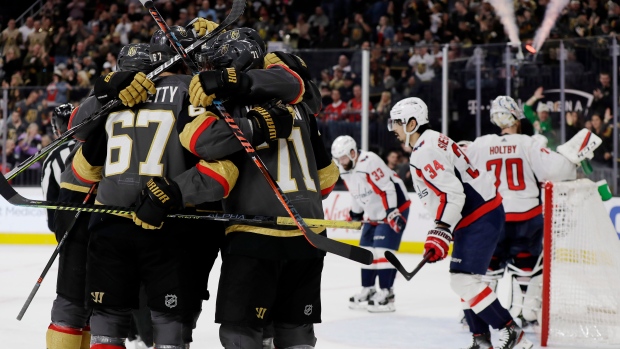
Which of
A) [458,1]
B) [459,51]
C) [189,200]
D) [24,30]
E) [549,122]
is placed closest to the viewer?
[189,200]

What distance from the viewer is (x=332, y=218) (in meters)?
8.80

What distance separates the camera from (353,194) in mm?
6055

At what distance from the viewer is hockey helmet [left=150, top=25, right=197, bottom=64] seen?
114 inches

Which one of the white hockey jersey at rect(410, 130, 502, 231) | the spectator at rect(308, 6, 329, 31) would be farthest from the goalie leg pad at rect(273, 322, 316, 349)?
the spectator at rect(308, 6, 329, 31)

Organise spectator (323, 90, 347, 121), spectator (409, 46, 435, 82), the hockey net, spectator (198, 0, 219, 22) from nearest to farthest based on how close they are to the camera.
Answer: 1. the hockey net
2. spectator (409, 46, 435, 82)
3. spectator (323, 90, 347, 121)
4. spectator (198, 0, 219, 22)

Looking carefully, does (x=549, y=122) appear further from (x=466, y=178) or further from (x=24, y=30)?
(x=24, y=30)

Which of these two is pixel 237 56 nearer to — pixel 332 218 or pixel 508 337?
pixel 508 337

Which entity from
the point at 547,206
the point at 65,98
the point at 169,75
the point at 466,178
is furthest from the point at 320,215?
the point at 65,98

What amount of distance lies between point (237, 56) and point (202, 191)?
456 millimetres

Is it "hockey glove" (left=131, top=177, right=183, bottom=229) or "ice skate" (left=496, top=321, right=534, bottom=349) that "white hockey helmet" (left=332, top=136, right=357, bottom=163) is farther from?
"hockey glove" (left=131, top=177, right=183, bottom=229)

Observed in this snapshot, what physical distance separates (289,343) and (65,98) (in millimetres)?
7049

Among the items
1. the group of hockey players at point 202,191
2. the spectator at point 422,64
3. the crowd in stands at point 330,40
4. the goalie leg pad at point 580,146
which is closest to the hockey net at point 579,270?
the goalie leg pad at point 580,146

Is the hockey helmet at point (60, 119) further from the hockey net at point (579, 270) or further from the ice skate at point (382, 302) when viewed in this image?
the ice skate at point (382, 302)

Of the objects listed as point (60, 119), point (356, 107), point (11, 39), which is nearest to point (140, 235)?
point (60, 119)
